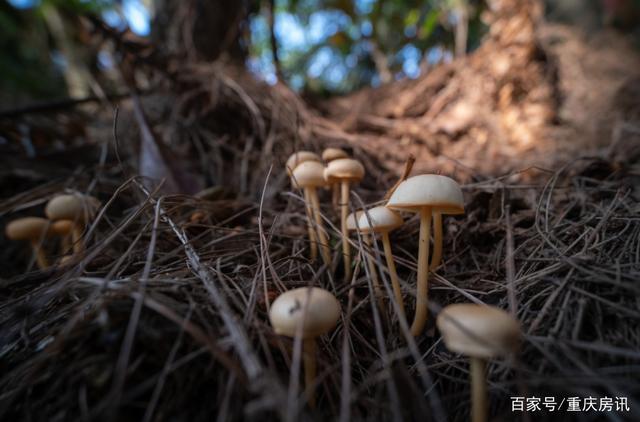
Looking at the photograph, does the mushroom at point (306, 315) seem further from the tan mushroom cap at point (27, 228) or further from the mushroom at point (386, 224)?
the tan mushroom cap at point (27, 228)

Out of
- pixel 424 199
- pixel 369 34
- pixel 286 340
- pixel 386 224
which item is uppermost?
pixel 369 34

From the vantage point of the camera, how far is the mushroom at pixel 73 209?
1741 mm

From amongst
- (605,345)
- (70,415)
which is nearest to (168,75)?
(70,415)

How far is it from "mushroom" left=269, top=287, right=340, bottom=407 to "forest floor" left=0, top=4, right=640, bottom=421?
0.06 m

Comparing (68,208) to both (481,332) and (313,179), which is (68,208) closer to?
A: (313,179)

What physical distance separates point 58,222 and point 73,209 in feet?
0.69

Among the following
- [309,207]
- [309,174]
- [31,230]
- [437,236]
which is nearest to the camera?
[437,236]

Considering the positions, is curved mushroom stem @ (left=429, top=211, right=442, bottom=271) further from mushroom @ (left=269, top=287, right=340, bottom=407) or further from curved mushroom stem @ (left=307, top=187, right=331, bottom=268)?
mushroom @ (left=269, top=287, right=340, bottom=407)

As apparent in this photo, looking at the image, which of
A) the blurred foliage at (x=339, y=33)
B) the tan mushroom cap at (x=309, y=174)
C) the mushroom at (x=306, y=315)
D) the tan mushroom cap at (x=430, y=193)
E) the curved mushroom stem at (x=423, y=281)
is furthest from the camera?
the blurred foliage at (x=339, y=33)

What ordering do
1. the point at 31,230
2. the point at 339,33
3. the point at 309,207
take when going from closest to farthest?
1. the point at 309,207
2. the point at 31,230
3. the point at 339,33

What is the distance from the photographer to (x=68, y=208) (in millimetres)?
1754

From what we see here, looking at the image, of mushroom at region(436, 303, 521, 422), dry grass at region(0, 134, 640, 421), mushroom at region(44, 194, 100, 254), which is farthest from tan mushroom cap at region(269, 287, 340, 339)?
mushroom at region(44, 194, 100, 254)

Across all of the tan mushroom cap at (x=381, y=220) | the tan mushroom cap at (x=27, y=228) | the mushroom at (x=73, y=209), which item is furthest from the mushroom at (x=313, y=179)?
the tan mushroom cap at (x=27, y=228)

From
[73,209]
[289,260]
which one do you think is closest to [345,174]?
[289,260]
